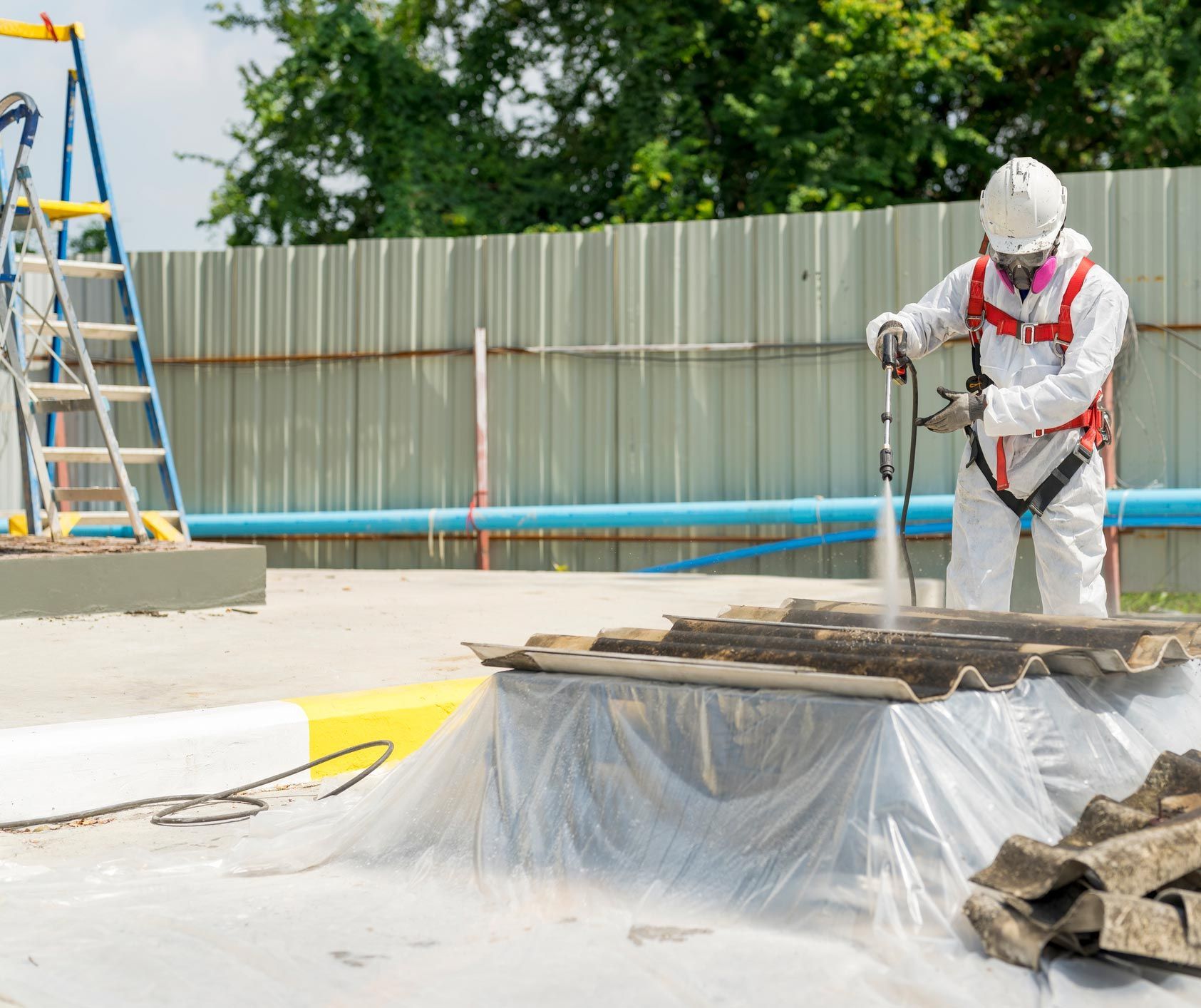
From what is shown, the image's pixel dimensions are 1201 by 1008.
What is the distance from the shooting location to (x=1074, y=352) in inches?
185

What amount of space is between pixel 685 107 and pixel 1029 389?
13.4 meters

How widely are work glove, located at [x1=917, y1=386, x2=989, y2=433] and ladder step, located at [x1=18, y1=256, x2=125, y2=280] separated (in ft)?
16.9

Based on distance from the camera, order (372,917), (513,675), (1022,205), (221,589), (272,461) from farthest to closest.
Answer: (272,461)
(221,589)
(1022,205)
(513,675)
(372,917)

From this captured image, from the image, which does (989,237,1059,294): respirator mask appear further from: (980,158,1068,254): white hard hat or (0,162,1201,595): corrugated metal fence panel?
(0,162,1201,595): corrugated metal fence panel

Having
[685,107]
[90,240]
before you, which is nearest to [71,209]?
[685,107]

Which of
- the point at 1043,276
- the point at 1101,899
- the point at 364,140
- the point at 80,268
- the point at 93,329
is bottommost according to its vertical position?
the point at 1101,899

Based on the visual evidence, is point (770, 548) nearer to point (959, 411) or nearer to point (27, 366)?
point (27, 366)

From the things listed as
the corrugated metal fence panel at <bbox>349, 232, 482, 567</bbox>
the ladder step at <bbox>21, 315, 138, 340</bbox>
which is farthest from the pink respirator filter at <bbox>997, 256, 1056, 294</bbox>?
the corrugated metal fence panel at <bbox>349, 232, 482, 567</bbox>

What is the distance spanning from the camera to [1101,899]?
8.06 feet

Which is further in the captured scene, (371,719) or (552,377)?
(552,377)

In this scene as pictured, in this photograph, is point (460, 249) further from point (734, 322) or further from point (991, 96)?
point (991, 96)

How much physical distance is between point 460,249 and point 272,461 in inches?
101

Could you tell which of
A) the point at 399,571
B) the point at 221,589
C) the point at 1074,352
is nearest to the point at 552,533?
the point at 399,571

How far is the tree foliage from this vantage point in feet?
50.6
